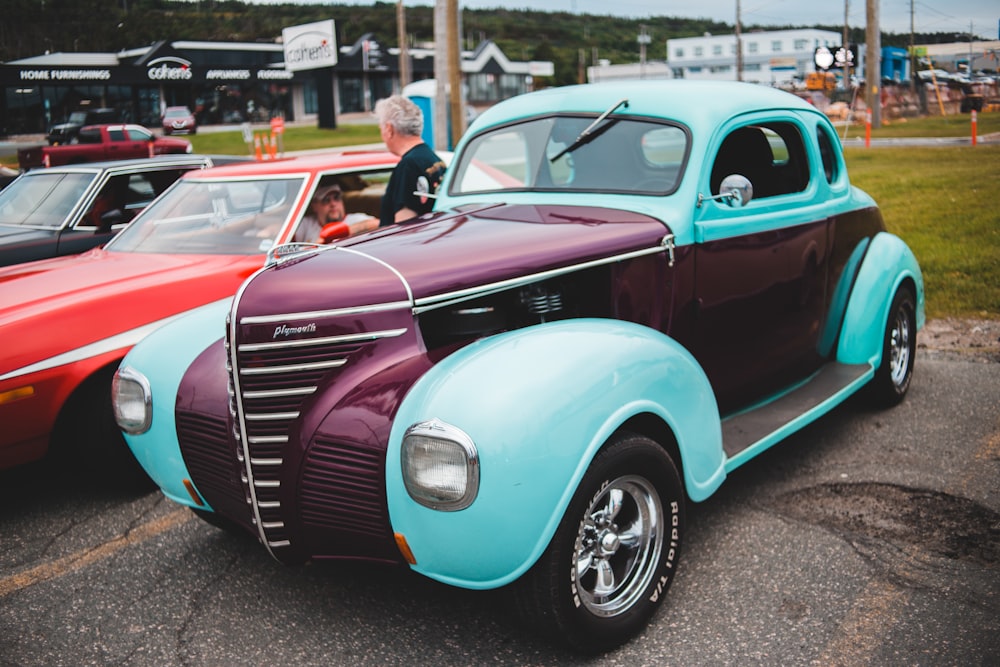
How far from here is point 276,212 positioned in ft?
18.1

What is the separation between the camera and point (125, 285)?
4605 mm

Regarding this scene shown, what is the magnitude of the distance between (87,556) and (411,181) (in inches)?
111

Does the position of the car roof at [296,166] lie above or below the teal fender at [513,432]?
above

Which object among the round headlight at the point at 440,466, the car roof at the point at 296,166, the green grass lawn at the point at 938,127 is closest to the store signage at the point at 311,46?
the green grass lawn at the point at 938,127

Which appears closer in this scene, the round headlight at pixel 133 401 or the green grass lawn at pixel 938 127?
the round headlight at pixel 133 401

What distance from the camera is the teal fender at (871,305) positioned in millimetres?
4594

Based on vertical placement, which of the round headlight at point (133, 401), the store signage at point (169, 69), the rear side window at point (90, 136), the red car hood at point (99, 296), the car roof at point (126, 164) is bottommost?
the round headlight at point (133, 401)

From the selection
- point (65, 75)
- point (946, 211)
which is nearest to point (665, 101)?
point (946, 211)

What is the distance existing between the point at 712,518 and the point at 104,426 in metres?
2.97

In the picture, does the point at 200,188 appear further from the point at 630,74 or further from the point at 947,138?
the point at 630,74

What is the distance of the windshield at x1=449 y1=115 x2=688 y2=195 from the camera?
3850 millimetres

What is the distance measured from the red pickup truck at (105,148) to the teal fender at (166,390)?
21033 millimetres

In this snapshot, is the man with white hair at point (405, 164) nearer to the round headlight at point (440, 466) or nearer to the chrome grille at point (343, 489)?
the chrome grille at point (343, 489)

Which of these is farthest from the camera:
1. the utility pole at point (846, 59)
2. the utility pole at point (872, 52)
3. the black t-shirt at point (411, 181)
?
the utility pole at point (872, 52)
